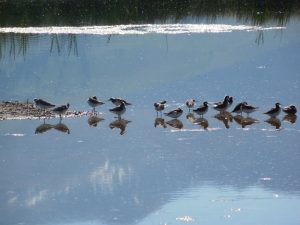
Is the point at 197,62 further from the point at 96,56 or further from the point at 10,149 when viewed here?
the point at 10,149

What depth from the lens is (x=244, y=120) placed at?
17.3 metres

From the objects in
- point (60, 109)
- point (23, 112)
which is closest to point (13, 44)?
point (23, 112)

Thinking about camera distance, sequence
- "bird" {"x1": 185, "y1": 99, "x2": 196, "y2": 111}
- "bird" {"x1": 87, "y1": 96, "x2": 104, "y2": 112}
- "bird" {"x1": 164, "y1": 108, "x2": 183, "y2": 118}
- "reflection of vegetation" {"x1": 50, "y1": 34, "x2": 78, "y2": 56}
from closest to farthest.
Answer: "bird" {"x1": 164, "y1": 108, "x2": 183, "y2": 118}
"bird" {"x1": 87, "y1": 96, "x2": 104, "y2": 112}
"bird" {"x1": 185, "y1": 99, "x2": 196, "y2": 111}
"reflection of vegetation" {"x1": 50, "y1": 34, "x2": 78, "y2": 56}

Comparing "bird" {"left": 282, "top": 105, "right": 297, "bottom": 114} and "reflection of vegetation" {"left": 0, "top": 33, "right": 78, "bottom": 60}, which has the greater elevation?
"bird" {"left": 282, "top": 105, "right": 297, "bottom": 114}

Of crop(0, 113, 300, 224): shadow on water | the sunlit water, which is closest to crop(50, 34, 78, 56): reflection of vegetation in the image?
the sunlit water

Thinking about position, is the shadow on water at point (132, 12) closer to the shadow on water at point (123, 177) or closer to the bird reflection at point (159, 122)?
the bird reflection at point (159, 122)

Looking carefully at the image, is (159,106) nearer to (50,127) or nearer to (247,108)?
(247,108)

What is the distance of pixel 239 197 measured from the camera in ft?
39.5

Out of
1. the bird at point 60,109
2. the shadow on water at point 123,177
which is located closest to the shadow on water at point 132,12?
the bird at point 60,109

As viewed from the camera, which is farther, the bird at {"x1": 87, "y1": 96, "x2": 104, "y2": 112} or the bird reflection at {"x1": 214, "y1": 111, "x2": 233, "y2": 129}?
the bird at {"x1": 87, "y1": 96, "x2": 104, "y2": 112}

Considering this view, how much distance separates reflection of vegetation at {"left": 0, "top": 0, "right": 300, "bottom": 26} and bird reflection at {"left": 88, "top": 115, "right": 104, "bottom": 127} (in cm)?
1566

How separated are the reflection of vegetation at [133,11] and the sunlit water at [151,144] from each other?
699 cm

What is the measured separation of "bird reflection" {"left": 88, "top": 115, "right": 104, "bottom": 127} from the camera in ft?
55.6

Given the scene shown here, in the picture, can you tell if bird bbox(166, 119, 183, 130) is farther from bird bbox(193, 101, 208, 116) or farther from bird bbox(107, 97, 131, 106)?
bird bbox(107, 97, 131, 106)
